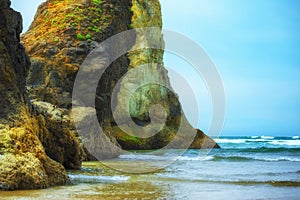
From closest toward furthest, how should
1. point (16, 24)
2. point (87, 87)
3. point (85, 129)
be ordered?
1. point (16, 24)
2. point (85, 129)
3. point (87, 87)

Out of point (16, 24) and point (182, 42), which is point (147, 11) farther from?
point (16, 24)

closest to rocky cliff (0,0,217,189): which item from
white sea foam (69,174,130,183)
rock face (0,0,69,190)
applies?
rock face (0,0,69,190)

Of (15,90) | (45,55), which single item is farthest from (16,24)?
(45,55)

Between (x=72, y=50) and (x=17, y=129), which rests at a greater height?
(x=72, y=50)

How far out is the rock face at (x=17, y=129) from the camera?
24.8 feet

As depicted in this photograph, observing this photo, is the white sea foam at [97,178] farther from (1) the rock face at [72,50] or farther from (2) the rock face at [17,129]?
(1) the rock face at [72,50]

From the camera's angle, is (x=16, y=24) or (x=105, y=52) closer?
(x=16, y=24)

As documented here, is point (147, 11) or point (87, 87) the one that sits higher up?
point (147, 11)

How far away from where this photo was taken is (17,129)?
826 centimetres

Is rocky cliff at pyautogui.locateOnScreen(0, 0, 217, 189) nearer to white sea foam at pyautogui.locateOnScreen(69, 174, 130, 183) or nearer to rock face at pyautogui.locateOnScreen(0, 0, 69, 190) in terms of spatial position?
rock face at pyautogui.locateOnScreen(0, 0, 69, 190)

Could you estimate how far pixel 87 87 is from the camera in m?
20.2

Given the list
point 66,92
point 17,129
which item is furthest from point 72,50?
point 17,129

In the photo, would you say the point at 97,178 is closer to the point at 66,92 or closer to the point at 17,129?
the point at 17,129

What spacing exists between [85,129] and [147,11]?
2716cm
